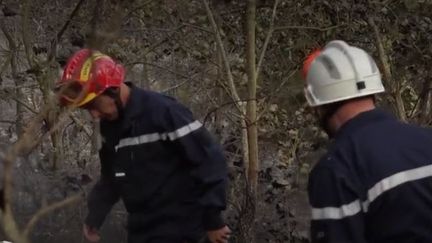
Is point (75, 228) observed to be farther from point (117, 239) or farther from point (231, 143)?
point (231, 143)

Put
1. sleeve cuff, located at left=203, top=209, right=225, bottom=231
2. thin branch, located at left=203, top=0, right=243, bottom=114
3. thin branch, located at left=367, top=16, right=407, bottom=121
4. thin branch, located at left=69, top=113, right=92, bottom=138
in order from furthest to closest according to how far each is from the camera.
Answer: thin branch, located at left=69, top=113, right=92, bottom=138 < thin branch, located at left=367, top=16, right=407, bottom=121 < thin branch, located at left=203, top=0, right=243, bottom=114 < sleeve cuff, located at left=203, top=209, right=225, bottom=231

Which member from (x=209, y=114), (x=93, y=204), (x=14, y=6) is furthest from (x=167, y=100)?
(x=14, y=6)

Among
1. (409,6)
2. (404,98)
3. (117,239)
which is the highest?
(409,6)

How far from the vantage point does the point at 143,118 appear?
4.82 metres

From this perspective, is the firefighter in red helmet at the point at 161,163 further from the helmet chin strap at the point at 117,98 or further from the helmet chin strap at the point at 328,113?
the helmet chin strap at the point at 328,113

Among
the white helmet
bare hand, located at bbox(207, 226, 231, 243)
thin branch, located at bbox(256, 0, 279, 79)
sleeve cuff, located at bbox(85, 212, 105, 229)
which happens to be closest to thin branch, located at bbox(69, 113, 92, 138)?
thin branch, located at bbox(256, 0, 279, 79)

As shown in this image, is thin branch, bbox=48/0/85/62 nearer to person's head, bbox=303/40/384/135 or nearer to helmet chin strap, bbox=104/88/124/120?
helmet chin strap, bbox=104/88/124/120

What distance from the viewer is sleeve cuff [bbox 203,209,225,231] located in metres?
4.81

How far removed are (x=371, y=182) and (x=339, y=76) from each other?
1.54 feet

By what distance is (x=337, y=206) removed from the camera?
318 centimetres

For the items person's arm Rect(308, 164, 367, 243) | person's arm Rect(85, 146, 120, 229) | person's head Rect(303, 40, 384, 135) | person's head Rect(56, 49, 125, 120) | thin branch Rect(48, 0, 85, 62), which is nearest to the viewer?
person's arm Rect(308, 164, 367, 243)

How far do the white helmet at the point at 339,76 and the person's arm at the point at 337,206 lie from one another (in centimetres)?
31

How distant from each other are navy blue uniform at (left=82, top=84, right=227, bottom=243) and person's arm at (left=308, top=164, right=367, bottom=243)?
1.56m

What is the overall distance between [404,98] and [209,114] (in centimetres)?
200
